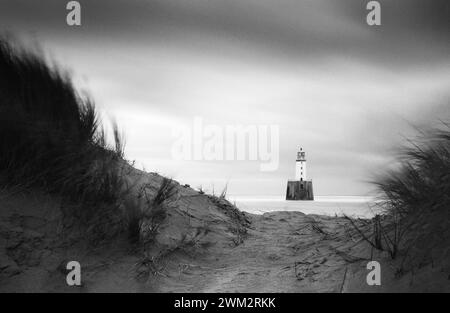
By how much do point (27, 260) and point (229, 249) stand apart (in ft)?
8.00

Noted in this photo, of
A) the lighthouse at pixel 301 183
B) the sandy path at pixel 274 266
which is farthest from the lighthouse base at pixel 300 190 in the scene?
the sandy path at pixel 274 266

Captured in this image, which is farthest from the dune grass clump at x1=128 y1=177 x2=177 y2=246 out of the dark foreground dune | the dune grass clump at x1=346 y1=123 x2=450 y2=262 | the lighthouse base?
the lighthouse base

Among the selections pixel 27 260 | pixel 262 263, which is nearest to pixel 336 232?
pixel 262 263

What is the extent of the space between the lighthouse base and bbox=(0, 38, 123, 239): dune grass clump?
38877 millimetres

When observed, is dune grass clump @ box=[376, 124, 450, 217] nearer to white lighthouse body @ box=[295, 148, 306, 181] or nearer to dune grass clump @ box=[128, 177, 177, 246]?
dune grass clump @ box=[128, 177, 177, 246]

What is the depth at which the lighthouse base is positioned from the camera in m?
43.6

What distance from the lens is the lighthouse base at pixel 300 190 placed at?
4362cm

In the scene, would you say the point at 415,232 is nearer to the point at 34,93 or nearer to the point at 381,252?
the point at 381,252

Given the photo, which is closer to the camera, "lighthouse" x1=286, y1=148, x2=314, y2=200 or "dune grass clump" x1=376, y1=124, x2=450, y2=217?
"dune grass clump" x1=376, y1=124, x2=450, y2=217

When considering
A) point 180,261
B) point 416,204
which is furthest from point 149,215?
point 416,204

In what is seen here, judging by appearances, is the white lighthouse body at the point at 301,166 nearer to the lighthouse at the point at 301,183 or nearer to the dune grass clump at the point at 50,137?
the lighthouse at the point at 301,183

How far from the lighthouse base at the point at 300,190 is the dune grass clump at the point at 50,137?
3888cm

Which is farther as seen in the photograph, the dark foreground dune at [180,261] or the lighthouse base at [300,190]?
the lighthouse base at [300,190]

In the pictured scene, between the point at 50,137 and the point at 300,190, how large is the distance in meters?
40.5
